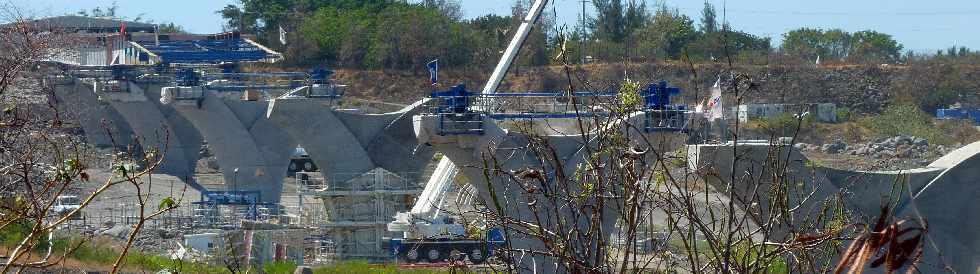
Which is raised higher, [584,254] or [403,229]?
[584,254]

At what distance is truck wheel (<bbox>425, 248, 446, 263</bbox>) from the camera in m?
26.1

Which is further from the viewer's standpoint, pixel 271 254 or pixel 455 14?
pixel 455 14

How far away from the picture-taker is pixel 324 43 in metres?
70.1

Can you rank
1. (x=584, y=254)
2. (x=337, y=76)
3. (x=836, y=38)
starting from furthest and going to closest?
(x=836, y=38), (x=337, y=76), (x=584, y=254)

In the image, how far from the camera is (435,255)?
26.5 metres

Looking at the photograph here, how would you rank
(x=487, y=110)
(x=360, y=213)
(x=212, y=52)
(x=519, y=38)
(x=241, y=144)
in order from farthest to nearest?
(x=212, y=52), (x=241, y=144), (x=360, y=213), (x=519, y=38), (x=487, y=110)

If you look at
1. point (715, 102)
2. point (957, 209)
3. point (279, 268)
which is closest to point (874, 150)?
point (957, 209)

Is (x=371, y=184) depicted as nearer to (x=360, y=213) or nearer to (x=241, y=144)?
(x=360, y=213)

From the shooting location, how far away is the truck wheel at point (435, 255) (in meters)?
26.1

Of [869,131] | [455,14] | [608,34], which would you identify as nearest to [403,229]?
[869,131]

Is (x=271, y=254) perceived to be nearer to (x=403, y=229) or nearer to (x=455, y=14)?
(x=403, y=229)

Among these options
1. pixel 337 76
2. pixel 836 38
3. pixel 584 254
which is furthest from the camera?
pixel 836 38

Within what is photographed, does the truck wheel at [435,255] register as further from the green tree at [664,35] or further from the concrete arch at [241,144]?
the green tree at [664,35]

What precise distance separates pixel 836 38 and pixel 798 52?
28.8ft
